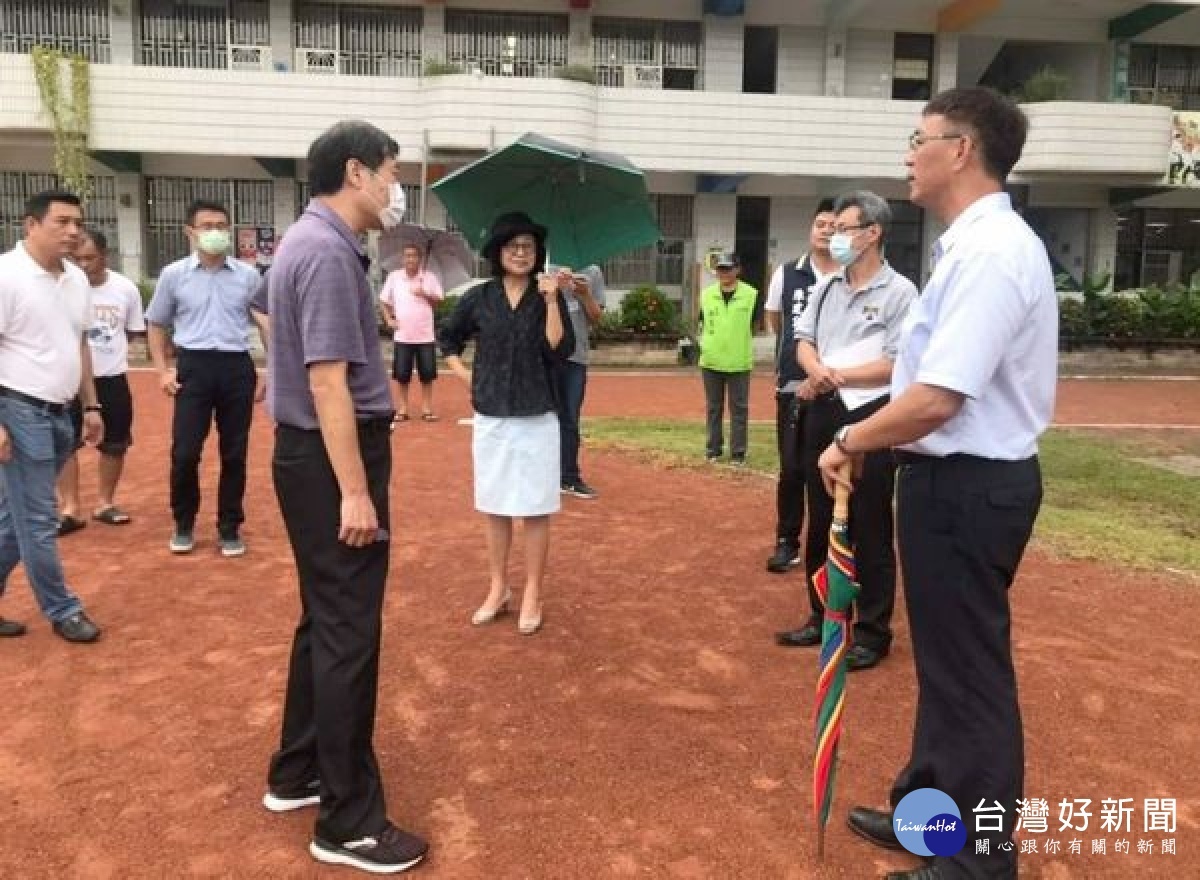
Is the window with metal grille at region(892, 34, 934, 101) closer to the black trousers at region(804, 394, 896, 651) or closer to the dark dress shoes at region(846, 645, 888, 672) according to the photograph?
the black trousers at region(804, 394, 896, 651)

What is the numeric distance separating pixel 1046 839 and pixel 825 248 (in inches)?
121

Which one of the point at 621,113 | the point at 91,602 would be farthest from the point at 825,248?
the point at 621,113

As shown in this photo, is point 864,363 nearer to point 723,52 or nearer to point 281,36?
point 723,52

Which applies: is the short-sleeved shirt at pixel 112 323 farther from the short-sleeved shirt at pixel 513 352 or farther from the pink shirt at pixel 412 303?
the pink shirt at pixel 412 303

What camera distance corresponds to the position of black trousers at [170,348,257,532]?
591 centimetres

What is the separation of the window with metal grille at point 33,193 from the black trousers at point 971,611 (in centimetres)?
1949

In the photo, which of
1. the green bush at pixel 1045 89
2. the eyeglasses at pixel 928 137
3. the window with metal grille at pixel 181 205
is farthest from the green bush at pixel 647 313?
the eyeglasses at pixel 928 137

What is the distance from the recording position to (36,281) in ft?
15.0

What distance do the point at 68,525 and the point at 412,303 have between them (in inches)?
200

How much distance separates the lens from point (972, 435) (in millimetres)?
2594

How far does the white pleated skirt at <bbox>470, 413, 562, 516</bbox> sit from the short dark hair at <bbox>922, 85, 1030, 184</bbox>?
253cm

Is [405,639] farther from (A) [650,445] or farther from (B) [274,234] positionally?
(B) [274,234]

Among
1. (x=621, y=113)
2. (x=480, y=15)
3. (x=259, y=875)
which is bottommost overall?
(x=259, y=875)

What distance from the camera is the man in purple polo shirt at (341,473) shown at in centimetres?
276
